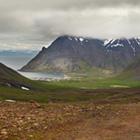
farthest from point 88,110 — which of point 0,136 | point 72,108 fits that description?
point 0,136

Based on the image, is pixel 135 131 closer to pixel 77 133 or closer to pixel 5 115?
pixel 77 133

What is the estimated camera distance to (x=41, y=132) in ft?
73.2

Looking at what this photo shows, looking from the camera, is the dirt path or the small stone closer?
the small stone

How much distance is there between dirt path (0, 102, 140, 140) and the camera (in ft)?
71.9

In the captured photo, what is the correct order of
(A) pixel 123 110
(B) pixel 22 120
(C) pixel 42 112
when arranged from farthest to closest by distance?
(A) pixel 123 110, (C) pixel 42 112, (B) pixel 22 120

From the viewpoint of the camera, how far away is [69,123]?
24.6 m

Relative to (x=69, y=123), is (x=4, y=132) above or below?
below

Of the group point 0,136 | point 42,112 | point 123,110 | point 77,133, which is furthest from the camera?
point 123,110

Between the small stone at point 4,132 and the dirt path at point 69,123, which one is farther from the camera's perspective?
the dirt path at point 69,123

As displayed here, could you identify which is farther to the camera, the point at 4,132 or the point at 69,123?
the point at 69,123

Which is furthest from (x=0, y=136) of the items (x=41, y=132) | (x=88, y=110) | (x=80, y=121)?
(x=88, y=110)

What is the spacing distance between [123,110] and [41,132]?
341 inches

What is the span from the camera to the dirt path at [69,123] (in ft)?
71.9

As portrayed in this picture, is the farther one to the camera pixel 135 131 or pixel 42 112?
pixel 42 112
